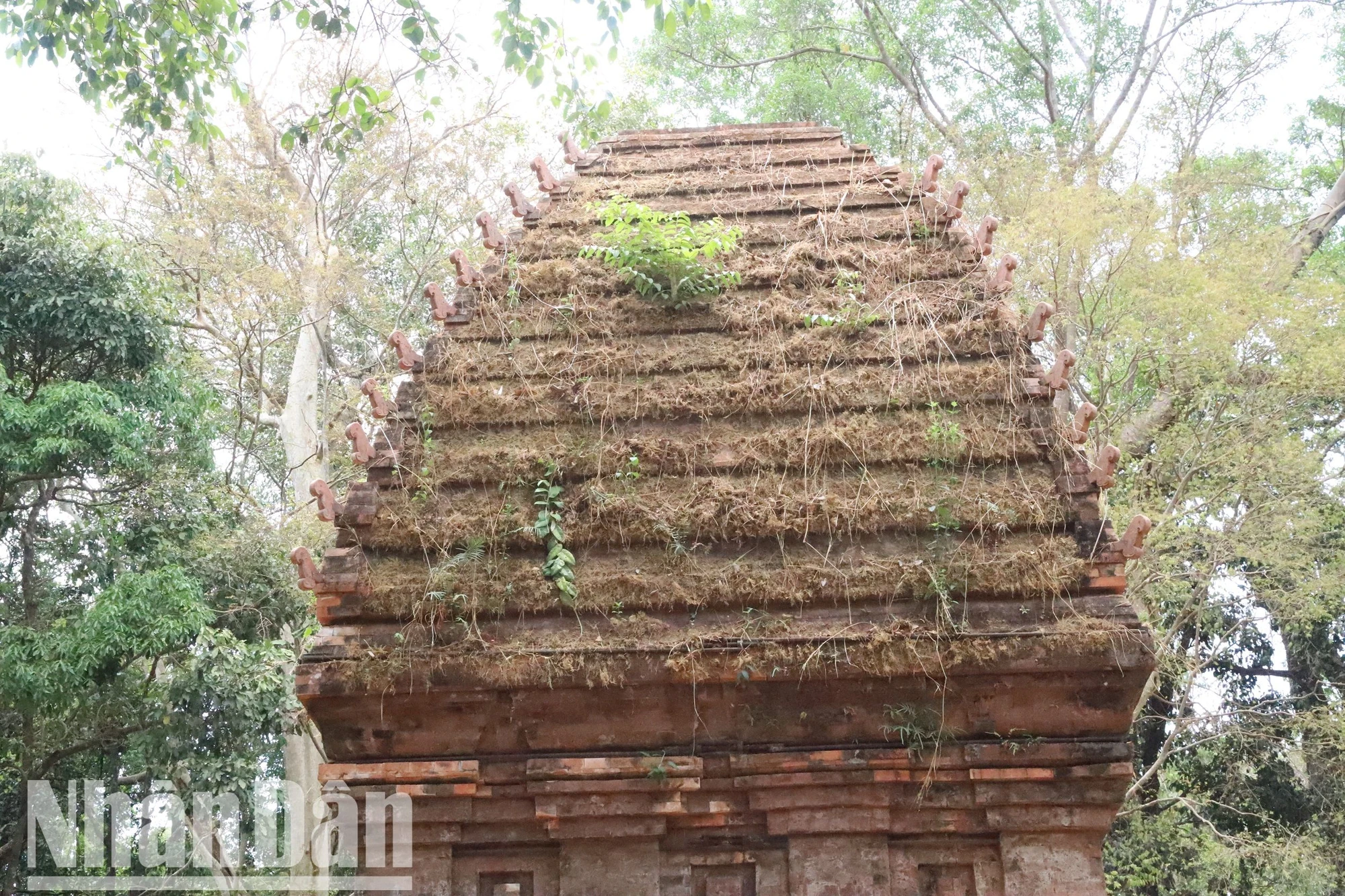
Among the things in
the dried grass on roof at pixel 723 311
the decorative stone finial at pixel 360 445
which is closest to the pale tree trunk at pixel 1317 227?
the dried grass on roof at pixel 723 311

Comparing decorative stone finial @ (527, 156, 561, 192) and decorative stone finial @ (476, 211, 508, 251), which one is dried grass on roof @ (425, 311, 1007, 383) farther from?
decorative stone finial @ (527, 156, 561, 192)

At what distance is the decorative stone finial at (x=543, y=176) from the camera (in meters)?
6.37

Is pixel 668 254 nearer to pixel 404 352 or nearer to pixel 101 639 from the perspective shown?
pixel 404 352

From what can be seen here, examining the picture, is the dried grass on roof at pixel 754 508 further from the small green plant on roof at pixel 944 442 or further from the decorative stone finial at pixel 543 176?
the decorative stone finial at pixel 543 176

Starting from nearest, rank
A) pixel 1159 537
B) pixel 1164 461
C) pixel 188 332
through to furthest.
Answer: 1. pixel 1159 537
2. pixel 1164 461
3. pixel 188 332

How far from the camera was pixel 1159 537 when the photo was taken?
10938 mm

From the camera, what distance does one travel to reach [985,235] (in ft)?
17.3

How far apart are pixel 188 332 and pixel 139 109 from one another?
9226 mm

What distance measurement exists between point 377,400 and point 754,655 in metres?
2.09

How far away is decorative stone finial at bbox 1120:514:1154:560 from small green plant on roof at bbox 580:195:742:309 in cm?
235

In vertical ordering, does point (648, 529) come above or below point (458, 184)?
below

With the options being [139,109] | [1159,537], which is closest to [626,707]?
[139,109]

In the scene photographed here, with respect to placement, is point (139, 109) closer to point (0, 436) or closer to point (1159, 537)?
point (0, 436)

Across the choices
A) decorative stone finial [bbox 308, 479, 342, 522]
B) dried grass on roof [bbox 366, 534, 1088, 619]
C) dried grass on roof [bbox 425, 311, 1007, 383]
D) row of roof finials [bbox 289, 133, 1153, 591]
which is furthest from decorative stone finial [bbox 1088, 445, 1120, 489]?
decorative stone finial [bbox 308, 479, 342, 522]
